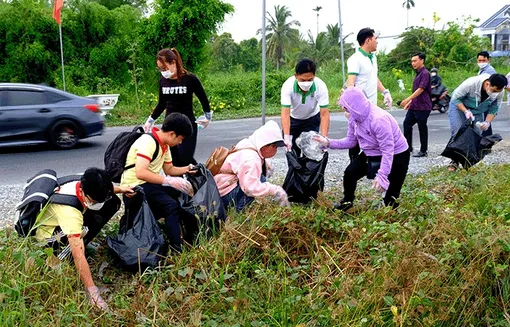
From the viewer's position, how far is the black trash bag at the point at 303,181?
4.80m

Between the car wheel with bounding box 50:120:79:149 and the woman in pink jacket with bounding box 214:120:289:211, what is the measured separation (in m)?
6.56

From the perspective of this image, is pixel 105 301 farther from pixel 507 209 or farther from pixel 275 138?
pixel 507 209

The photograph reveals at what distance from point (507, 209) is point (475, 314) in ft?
3.65

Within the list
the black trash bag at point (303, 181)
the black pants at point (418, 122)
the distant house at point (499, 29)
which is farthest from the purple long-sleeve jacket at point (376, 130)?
the distant house at point (499, 29)

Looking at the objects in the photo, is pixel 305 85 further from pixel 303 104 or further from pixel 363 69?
pixel 363 69

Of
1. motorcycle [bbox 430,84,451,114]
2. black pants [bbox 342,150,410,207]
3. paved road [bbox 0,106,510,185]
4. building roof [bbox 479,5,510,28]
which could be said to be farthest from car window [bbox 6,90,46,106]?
building roof [bbox 479,5,510,28]

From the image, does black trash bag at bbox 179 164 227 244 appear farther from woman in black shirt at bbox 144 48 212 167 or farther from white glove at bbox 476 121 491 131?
white glove at bbox 476 121 491 131

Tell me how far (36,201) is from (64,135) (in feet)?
23.4

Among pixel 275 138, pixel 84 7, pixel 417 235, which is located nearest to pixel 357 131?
pixel 275 138

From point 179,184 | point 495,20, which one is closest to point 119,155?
point 179,184

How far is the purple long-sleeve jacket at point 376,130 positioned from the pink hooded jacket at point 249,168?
2.25 feet

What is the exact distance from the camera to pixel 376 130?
4.69m

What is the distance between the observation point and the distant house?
5223 cm

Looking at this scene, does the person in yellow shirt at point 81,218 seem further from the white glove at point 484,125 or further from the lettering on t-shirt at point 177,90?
the white glove at point 484,125
